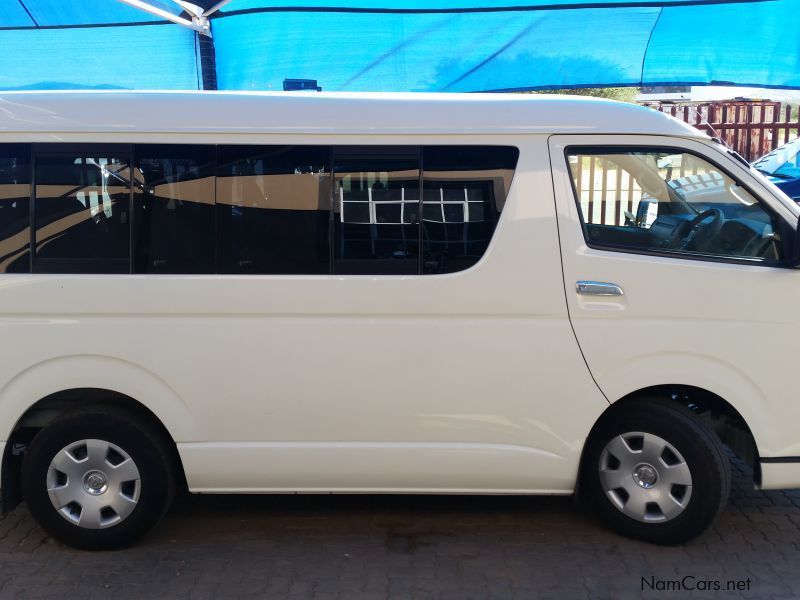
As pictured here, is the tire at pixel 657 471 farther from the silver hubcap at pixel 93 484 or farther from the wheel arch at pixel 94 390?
the silver hubcap at pixel 93 484

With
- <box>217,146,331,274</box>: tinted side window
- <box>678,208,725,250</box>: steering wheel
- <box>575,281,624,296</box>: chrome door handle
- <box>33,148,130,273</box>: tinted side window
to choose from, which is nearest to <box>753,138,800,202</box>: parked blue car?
<box>678,208,725,250</box>: steering wheel

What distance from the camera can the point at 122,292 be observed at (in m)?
3.86

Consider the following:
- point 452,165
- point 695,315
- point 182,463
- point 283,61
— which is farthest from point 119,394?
point 283,61

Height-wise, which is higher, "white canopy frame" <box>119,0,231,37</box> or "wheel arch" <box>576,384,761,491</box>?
"white canopy frame" <box>119,0,231,37</box>

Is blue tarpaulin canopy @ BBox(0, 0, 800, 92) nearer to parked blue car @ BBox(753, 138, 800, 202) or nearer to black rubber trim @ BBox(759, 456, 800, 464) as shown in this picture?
parked blue car @ BBox(753, 138, 800, 202)

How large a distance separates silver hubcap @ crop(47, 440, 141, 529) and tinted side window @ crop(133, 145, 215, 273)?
94 centimetres

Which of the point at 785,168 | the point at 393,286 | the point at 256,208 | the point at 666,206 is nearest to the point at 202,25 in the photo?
the point at 256,208

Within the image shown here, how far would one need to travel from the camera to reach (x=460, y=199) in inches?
154

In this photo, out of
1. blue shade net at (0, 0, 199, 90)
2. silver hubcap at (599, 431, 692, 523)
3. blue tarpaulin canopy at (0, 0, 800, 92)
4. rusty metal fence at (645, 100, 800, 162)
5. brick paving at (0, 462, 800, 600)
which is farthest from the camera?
rusty metal fence at (645, 100, 800, 162)

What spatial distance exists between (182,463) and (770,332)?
2.91 m

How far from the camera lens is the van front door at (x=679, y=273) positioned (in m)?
3.81

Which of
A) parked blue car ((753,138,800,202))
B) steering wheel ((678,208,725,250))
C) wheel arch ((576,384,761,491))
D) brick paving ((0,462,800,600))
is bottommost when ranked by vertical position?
brick paving ((0,462,800,600))

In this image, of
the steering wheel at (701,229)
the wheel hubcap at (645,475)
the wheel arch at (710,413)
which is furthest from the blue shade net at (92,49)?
the wheel hubcap at (645,475)

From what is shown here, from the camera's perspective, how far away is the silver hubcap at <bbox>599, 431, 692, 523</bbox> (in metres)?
3.95
